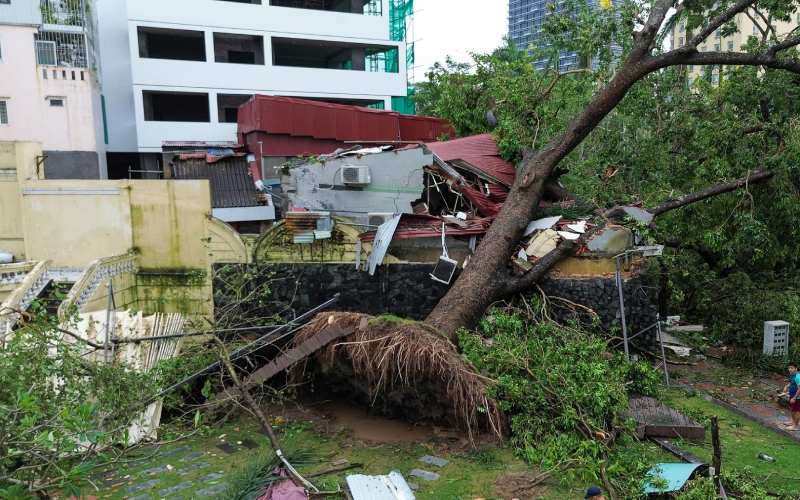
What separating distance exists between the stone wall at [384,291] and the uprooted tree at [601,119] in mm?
743

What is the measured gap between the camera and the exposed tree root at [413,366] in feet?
26.1

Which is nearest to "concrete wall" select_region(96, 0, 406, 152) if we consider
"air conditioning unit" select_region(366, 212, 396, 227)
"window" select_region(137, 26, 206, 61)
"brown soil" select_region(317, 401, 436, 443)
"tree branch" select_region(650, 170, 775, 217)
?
"window" select_region(137, 26, 206, 61)

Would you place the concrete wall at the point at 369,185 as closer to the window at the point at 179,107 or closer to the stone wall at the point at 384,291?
the stone wall at the point at 384,291

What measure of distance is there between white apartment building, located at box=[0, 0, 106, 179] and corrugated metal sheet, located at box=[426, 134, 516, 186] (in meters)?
11.1

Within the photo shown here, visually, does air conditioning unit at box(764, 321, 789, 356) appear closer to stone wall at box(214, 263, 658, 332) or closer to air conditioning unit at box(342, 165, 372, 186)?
stone wall at box(214, 263, 658, 332)

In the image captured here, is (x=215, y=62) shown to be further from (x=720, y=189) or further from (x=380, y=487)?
(x=380, y=487)

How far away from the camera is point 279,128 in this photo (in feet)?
57.3

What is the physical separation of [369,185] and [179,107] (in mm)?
13419

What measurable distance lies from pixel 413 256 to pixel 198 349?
4.27 meters

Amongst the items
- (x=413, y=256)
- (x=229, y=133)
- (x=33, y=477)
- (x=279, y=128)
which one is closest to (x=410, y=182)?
(x=413, y=256)

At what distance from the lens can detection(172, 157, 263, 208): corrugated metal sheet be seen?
16516 millimetres

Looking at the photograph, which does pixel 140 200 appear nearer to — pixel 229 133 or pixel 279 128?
pixel 279 128

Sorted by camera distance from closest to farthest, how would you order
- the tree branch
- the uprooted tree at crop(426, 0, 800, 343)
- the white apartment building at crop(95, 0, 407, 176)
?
the uprooted tree at crop(426, 0, 800, 343), the tree branch, the white apartment building at crop(95, 0, 407, 176)

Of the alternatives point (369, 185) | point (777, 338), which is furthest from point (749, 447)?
point (369, 185)
